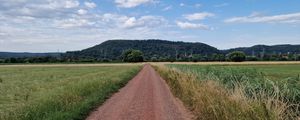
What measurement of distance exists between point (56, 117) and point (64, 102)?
4.23 meters

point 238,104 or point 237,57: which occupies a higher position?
point 237,57

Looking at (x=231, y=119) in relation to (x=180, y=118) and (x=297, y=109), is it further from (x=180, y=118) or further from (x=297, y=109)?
(x=180, y=118)

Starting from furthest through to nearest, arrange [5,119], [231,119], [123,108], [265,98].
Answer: [123,108] → [5,119] → [231,119] → [265,98]

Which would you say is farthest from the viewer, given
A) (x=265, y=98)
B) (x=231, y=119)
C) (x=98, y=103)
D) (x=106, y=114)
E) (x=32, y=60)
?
(x=32, y=60)

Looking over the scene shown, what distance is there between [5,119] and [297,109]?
28.5ft

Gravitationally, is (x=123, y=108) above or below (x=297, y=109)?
below

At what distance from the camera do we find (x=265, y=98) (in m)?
9.45

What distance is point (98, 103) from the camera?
18.6m

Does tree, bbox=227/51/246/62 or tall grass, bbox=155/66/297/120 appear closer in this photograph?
tall grass, bbox=155/66/297/120

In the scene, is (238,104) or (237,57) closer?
(238,104)

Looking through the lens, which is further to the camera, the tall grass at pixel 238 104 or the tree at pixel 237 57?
the tree at pixel 237 57

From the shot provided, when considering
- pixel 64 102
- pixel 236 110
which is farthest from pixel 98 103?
pixel 236 110

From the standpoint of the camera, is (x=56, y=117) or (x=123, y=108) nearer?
(x=56, y=117)

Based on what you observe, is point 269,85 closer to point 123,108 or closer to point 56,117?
point 56,117
